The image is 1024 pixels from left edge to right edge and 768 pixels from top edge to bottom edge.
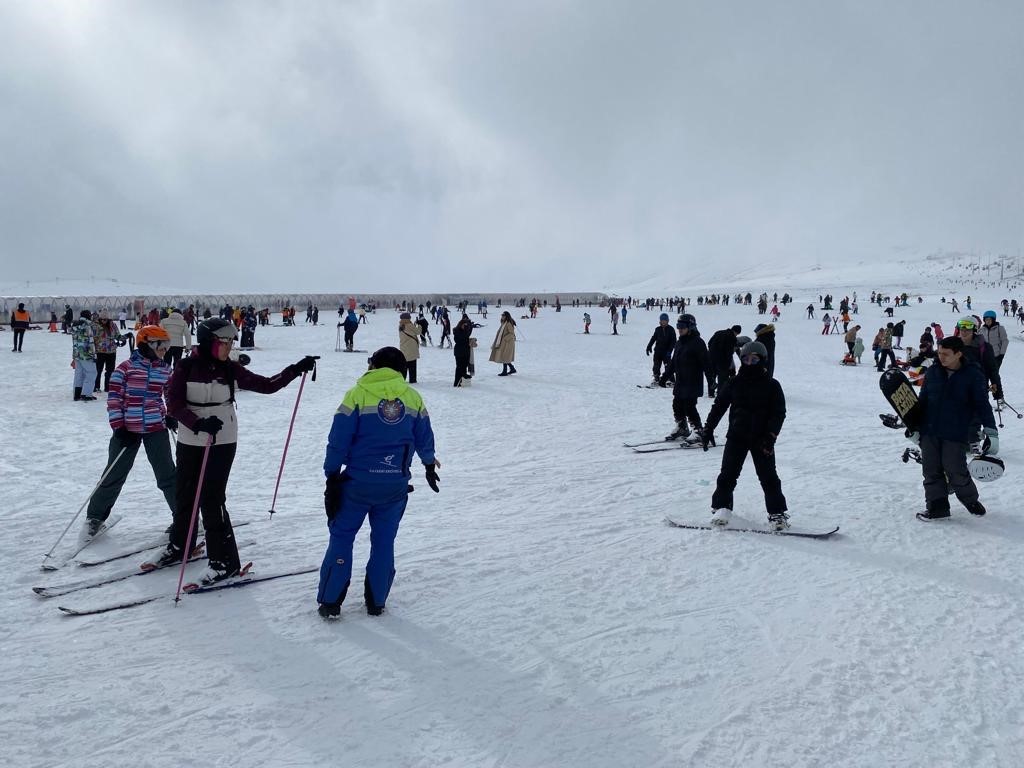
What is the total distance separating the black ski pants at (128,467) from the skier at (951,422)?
6411mm

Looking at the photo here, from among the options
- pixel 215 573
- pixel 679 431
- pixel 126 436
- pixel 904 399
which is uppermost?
pixel 904 399

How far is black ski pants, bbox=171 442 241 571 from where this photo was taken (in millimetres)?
4613

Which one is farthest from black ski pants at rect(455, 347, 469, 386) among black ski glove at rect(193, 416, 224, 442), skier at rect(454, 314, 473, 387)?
black ski glove at rect(193, 416, 224, 442)

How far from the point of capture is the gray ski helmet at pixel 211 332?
4582 mm

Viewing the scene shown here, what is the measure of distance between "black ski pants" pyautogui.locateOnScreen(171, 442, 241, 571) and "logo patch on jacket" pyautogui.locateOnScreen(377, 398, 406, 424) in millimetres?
1270

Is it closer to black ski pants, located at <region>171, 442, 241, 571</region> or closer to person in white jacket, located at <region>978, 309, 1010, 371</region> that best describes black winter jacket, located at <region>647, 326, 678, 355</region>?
person in white jacket, located at <region>978, 309, 1010, 371</region>

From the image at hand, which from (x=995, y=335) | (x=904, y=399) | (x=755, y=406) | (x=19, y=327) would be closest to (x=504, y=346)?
(x=995, y=335)

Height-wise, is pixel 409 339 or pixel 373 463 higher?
pixel 409 339

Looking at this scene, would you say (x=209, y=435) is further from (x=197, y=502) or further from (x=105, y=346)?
(x=105, y=346)

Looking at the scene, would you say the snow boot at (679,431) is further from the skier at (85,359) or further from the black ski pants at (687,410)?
the skier at (85,359)

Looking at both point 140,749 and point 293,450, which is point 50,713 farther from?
point 293,450

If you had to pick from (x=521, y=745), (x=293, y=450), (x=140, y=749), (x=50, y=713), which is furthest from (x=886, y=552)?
(x=293, y=450)

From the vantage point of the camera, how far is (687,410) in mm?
9672

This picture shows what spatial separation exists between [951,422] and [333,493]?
5.29 metres
